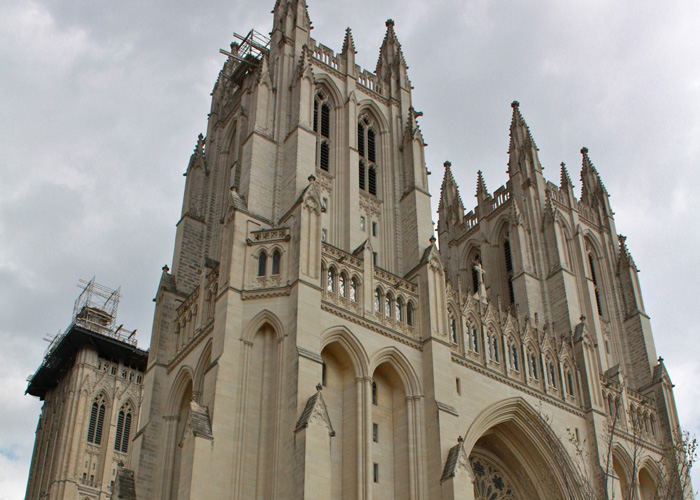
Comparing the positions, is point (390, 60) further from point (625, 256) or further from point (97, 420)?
point (97, 420)

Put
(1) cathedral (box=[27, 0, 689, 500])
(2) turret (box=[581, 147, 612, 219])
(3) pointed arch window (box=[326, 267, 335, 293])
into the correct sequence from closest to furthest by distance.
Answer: (1) cathedral (box=[27, 0, 689, 500]), (3) pointed arch window (box=[326, 267, 335, 293]), (2) turret (box=[581, 147, 612, 219])

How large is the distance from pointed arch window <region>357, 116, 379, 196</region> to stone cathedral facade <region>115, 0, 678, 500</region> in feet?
0.26

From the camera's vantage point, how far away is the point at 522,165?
45.5 meters

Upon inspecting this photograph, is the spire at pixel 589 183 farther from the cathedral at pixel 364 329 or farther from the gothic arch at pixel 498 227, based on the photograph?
the gothic arch at pixel 498 227

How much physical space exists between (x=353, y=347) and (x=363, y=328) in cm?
87

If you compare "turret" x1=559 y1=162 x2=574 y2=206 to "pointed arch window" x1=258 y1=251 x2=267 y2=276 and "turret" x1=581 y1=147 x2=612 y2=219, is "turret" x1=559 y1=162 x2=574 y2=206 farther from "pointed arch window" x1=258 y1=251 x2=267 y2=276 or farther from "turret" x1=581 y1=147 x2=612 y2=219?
"pointed arch window" x1=258 y1=251 x2=267 y2=276

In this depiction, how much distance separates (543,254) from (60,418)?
31248 millimetres

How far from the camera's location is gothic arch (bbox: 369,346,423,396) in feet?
93.2

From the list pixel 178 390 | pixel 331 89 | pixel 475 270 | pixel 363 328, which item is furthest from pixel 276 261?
pixel 475 270

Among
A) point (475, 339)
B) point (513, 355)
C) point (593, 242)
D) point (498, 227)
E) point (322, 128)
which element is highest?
point (498, 227)

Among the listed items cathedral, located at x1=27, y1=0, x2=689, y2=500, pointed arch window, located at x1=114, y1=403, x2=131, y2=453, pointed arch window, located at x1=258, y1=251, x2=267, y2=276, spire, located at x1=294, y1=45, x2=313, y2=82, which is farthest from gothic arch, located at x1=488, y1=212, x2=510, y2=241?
pointed arch window, located at x1=114, y1=403, x2=131, y2=453

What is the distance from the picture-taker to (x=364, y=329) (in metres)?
28.3

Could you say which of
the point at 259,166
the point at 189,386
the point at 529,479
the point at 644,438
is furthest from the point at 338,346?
the point at 644,438

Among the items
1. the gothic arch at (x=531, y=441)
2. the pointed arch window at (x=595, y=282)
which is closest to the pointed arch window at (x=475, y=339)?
the gothic arch at (x=531, y=441)
